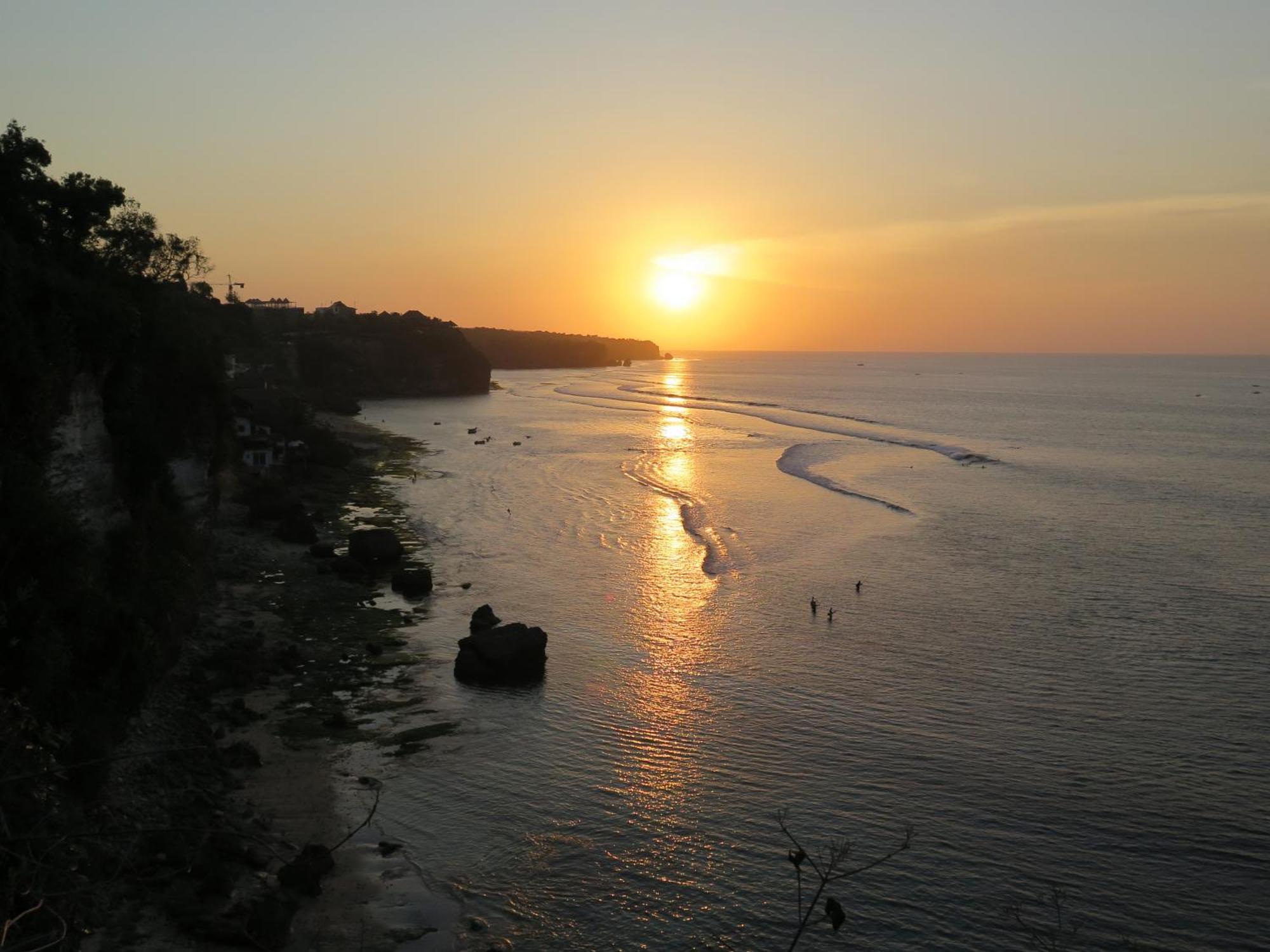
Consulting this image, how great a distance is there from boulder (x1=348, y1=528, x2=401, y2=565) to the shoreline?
249 centimetres

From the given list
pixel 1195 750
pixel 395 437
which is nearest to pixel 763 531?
pixel 1195 750

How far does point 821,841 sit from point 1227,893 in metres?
9.48

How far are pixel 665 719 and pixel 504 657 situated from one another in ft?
22.5

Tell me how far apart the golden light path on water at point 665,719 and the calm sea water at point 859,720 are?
12cm

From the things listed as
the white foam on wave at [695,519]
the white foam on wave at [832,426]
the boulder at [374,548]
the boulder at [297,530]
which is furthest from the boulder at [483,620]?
the white foam on wave at [832,426]

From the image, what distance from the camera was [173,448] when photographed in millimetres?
41188

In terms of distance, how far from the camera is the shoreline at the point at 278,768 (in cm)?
2044

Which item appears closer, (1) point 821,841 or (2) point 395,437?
(1) point 821,841

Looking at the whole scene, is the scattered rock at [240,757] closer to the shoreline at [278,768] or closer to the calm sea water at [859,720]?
the shoreline at [278,768]

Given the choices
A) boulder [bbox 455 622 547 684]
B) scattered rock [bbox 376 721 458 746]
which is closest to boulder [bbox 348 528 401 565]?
boulder [bbox 455 622 547 684]

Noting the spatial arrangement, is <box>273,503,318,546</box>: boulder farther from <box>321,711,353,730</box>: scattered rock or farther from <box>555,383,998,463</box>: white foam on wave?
<box>555,383,998,463</box>: white foam on wave

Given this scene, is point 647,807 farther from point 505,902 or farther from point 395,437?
point 395,437

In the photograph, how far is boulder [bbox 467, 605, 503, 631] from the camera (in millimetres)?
39969

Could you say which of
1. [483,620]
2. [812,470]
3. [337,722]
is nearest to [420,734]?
[337,722]
